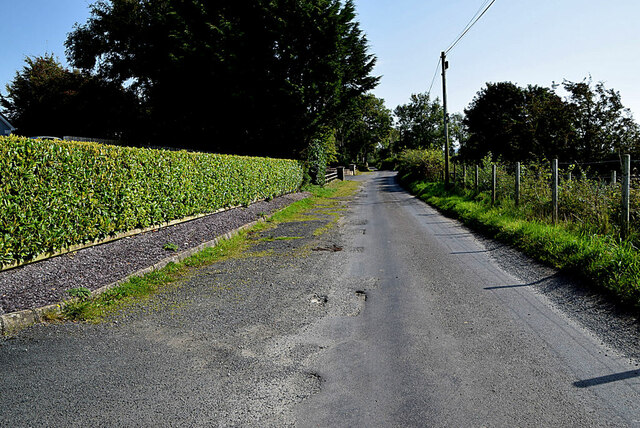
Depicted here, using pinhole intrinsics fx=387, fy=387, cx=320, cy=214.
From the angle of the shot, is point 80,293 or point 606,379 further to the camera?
point 80,293

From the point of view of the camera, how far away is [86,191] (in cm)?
642

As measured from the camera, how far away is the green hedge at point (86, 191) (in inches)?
204

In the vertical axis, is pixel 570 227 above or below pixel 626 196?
below

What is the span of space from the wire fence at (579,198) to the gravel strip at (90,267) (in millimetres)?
7769

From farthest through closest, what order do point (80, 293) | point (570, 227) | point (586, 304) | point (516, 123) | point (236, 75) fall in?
point (516, 123) → point (236, 75) → point (570, 227) → point (80, 293) → point (586, 304)

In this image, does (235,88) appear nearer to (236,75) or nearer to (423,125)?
(236,75)

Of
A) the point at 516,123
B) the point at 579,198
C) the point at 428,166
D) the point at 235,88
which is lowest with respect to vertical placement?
the point at 579,198

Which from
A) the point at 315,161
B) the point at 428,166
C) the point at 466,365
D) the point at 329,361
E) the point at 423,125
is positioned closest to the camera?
the point at 466,365

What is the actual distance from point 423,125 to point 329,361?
289 feet

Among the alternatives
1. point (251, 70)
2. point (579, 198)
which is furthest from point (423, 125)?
point (579, 198)

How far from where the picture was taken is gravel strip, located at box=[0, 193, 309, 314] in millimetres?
4645

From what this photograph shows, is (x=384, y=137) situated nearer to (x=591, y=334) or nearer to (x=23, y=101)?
(x=23, y=101)

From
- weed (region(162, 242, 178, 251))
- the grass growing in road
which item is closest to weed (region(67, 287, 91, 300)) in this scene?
the grass growing in road

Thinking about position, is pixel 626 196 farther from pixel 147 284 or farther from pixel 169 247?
pixel 169 247
